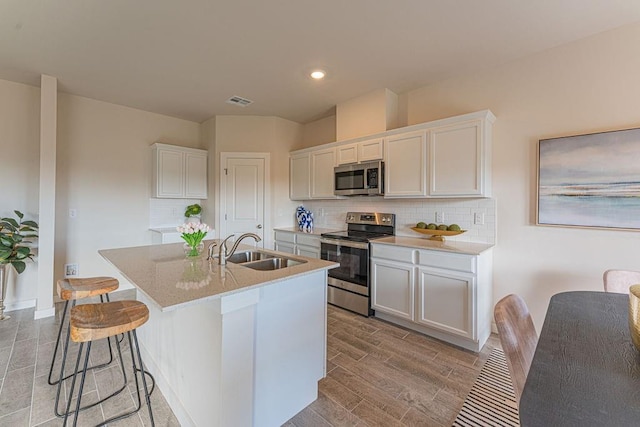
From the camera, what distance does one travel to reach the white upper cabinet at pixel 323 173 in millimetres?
3877

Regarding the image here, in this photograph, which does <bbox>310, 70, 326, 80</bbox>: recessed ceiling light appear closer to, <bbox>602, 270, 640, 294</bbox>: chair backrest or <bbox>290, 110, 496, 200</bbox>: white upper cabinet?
<bbox>290, 110, 496, 200</bbox>: white upper cabinet

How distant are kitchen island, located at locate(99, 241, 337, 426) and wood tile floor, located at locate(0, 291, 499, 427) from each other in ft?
0.67

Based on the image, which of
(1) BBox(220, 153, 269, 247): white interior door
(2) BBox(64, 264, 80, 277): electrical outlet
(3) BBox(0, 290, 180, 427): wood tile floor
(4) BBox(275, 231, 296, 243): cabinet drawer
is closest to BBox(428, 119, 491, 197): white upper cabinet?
(4) BBox(275, 231, 296, 243): cabinet drawer

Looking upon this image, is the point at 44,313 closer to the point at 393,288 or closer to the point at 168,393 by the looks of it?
the point at 168,393

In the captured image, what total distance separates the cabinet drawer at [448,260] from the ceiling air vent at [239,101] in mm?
2949

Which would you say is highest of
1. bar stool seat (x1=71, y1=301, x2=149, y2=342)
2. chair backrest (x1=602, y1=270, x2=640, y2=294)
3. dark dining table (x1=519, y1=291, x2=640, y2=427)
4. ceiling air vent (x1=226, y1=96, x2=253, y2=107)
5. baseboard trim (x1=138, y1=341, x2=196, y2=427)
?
ceiling air vent (x1=226, y1=96, x2=253, y2=107)

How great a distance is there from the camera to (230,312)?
1.35 meters

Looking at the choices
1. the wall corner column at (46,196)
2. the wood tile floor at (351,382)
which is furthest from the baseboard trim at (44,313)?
the wood tile floor at (351,382)

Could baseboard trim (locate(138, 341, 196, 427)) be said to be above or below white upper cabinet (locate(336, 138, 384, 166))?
below

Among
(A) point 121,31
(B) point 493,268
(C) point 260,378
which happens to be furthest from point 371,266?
(A) point 121,31

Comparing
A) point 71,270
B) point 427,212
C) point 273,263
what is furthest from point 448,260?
point 71,270

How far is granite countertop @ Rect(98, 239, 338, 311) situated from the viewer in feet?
4.03

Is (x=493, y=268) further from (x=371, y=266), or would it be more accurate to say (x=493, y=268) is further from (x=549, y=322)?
(x=549, y=322)

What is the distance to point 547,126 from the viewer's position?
2.52m
